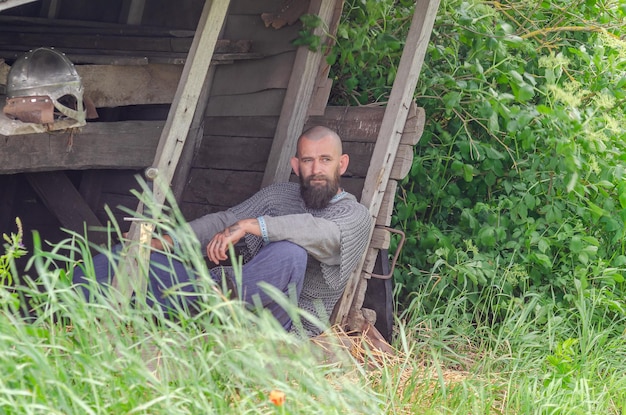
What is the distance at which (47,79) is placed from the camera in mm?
4125

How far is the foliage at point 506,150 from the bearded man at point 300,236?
0.71 m

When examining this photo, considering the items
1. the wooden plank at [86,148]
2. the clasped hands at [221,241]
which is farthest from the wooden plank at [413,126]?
the wooden plank at [86,148]

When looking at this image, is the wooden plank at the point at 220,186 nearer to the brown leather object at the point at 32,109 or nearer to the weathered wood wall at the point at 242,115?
the weathered wood wall at the point at 242,115

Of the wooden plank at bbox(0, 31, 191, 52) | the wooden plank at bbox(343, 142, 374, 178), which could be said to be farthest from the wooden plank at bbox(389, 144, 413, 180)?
the wooden plank at bbox(0, 31, 191, 52)

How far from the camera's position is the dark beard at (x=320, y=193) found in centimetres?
483

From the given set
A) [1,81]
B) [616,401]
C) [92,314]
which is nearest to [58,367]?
[92,314]

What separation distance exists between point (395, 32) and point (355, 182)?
3.70 ft

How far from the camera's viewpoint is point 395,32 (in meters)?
5.72

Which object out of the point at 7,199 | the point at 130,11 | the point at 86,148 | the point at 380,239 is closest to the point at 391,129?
the point at 380,239

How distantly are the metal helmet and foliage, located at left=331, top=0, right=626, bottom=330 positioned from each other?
1.70 meters

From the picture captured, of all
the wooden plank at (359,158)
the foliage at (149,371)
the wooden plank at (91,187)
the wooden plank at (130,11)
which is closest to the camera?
the foliage at (149,371)

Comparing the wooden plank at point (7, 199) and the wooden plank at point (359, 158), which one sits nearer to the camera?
the wooden plank at point (359, 158)

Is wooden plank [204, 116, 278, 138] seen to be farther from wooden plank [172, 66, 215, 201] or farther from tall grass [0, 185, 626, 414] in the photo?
tall grass [0, 185, 626, 414]

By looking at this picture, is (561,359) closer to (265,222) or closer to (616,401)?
(616,401)
